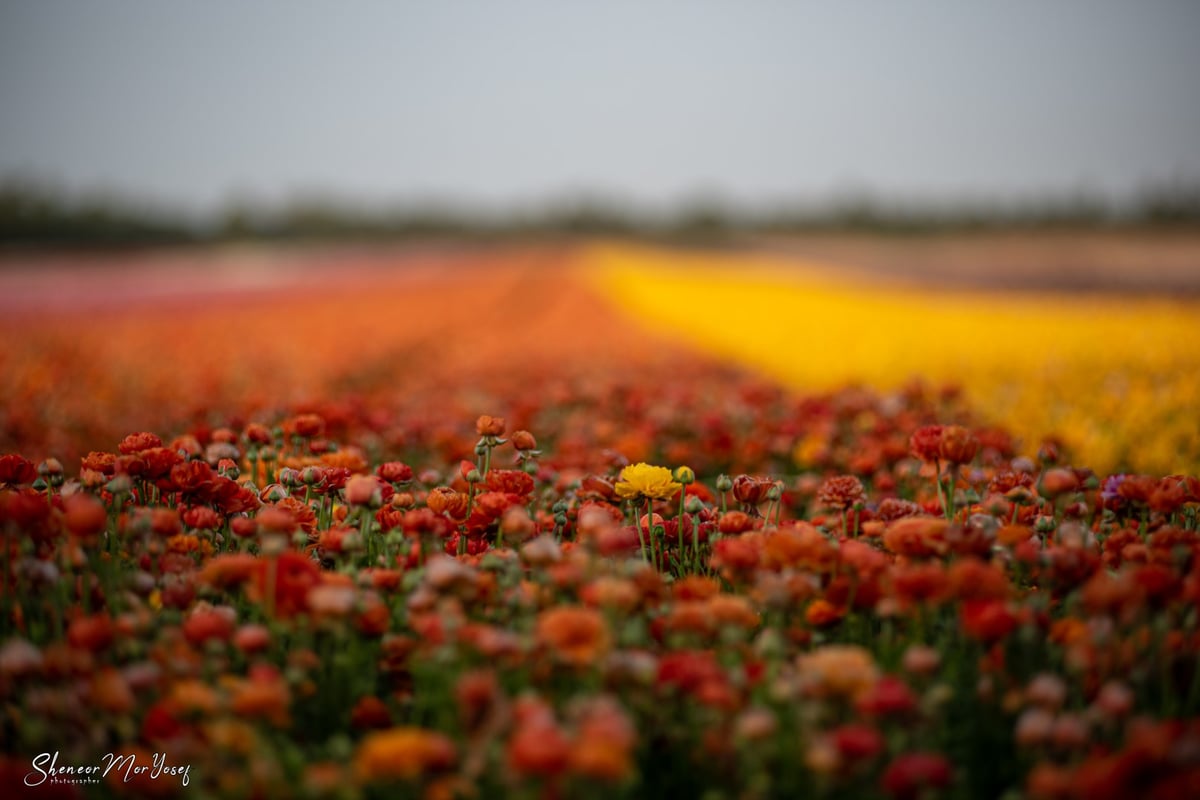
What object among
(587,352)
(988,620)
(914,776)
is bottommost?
(587,352)

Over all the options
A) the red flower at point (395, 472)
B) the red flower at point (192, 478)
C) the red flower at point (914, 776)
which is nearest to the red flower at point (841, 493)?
the red flower at point (914, 776)

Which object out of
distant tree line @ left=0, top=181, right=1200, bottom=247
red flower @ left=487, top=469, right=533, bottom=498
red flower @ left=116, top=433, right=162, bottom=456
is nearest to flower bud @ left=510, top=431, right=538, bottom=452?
red flower @ left=487, top=469, right=533, bottom=498

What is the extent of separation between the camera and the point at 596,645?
4.08 feet

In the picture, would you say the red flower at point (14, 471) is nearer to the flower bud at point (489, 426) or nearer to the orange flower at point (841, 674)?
the flower bud at point (489, 426)

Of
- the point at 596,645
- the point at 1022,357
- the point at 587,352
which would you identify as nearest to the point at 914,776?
the point at 596,645

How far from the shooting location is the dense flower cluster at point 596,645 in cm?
116

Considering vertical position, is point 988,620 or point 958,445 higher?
point 958,445

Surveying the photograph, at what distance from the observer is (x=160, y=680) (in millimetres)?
1357

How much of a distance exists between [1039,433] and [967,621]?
11.4ft

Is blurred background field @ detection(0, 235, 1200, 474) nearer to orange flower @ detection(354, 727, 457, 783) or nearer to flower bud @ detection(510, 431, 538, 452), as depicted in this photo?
flower bud @ detection(510, 431, 538, 452)

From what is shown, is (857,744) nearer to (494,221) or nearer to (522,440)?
(522,440)

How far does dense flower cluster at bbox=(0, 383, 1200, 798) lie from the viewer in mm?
1162

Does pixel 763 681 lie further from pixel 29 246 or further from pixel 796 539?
pixel 29 246

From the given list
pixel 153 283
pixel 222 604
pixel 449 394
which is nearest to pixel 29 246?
pixel 153 283
